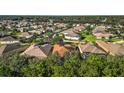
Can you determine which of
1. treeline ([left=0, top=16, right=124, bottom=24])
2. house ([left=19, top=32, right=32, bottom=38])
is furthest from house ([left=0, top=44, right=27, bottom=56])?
treeline ([left=0, top=16, right=124, bottom=24])

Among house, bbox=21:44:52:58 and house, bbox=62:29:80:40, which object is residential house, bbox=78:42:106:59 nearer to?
house, bbox=62:29:80:40

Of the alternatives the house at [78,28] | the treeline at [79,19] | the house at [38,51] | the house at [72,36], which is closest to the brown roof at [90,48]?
the house at [72,36]

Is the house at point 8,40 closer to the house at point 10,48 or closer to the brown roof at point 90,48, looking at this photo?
the house at point 10,48

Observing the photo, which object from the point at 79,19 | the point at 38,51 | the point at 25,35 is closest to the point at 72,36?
the point at 79,19

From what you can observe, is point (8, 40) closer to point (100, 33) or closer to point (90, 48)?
point (90, 48)
